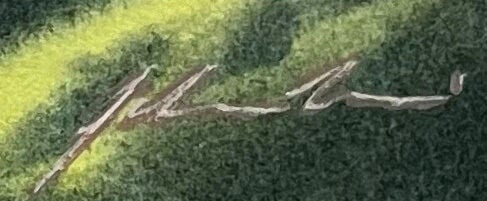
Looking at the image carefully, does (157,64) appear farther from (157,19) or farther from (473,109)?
(473,109)

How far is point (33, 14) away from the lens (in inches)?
25.5

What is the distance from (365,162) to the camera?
64cm

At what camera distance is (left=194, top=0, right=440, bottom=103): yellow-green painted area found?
64 centimetres

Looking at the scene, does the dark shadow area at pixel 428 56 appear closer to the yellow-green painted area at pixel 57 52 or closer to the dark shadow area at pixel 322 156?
the dark shadow area at pixel 322 156

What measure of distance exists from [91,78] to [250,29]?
10 cm

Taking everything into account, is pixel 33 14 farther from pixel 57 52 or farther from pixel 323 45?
pixel 323 45

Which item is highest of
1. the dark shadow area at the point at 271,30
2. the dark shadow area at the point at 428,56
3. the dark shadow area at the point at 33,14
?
the dark shadow area at the point at 33,14

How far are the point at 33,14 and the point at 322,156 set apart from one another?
0.66 ft

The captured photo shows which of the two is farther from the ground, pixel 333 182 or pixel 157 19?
pixel 157 19

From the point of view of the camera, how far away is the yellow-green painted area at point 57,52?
64 centimetres

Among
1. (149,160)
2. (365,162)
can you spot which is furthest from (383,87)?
(149,160)

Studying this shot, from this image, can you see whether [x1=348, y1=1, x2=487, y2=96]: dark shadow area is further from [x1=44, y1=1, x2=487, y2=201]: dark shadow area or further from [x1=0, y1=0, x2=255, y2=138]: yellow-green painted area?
[x1=0, y1=0, x2=255, y2=138]: yellow-green painted area

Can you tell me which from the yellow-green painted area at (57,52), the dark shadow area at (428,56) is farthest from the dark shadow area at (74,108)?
the dark shadow area at (428,56)

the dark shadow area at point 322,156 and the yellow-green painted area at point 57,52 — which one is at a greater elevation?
the yellow-green painted area at point 57,52
